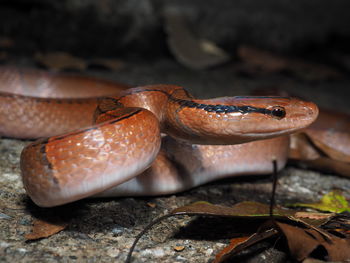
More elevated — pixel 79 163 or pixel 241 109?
pixel 241 109

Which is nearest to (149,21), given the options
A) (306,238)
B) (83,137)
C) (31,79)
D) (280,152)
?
(31,79)

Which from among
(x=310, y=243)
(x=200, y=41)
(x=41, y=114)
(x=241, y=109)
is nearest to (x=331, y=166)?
(x=241, y=109)

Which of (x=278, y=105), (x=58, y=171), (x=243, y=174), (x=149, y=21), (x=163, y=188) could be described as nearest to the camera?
(x=58, y=171)

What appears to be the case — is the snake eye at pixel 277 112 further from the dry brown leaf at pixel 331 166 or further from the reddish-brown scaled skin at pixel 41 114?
the reddish-brown scaled skin at pixel 41 114

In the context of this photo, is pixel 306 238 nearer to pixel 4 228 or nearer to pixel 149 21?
pixel 4 228

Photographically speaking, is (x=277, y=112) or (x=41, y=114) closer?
(x=277, y=112)

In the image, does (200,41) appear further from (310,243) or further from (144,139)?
(310,243)
